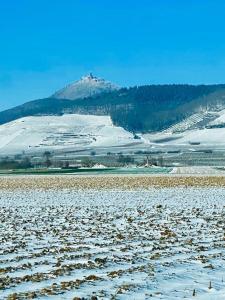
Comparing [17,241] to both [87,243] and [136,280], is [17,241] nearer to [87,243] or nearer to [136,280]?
[87,243]

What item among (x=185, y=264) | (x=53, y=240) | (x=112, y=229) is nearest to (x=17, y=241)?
(x=53, y=240)

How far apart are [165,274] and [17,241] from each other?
5.72 meters

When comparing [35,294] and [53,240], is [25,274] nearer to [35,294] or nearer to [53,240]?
[35,294]

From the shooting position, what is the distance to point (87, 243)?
15.7 metres

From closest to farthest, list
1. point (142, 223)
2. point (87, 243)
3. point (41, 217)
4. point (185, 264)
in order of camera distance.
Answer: point (185, 264) → point (87, 243) → point (142, 223) → point (41, 217)

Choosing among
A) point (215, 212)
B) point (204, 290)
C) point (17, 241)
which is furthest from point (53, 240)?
point (215, 212)

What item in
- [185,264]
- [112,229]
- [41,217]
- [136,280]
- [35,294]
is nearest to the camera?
[35,294]

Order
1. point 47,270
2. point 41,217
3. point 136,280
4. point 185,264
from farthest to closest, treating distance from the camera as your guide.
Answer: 1. point 41,217
2. point 185,264
3. point 47,270
4. point 136,280

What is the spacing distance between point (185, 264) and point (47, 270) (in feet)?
9.73

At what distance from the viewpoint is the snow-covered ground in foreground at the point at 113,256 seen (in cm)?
1043

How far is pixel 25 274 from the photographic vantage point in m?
11.6

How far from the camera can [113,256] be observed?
13.7 meters

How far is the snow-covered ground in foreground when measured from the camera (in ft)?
34.2

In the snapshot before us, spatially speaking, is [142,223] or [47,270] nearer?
[47,270]
